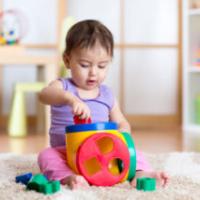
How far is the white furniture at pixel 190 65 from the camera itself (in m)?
2.97

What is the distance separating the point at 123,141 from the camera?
3.82 ft

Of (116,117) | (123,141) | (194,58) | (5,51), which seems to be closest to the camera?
(123,141)

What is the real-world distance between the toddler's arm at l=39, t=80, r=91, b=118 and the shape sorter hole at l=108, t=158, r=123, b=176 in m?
0.12

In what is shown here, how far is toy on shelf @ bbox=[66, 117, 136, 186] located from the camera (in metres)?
1.13

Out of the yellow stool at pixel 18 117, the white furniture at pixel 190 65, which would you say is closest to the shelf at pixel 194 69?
the white furniture at pixel 190 65

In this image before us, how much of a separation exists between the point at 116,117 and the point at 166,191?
0.36 m

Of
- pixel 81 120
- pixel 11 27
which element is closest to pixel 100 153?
pixel 81 120

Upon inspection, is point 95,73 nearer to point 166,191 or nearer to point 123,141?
point 123,141

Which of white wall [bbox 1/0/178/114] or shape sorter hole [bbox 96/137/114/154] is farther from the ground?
white wall [bbox 1/0/178/114]

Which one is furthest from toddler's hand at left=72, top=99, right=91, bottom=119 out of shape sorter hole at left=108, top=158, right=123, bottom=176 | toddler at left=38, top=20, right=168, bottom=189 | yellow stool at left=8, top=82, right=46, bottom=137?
yellow stool at left=8, top=82, right=46, bottom=137

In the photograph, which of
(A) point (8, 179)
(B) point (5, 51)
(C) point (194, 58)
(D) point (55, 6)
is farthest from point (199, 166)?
(D) point (55, 6)

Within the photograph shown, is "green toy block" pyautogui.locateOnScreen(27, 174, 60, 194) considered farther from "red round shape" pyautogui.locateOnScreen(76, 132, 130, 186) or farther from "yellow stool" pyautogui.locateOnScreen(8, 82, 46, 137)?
"yellow stool" pyautogui.locateOnScreen(8, 82, 46, 137)

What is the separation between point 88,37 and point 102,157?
31 centimetres

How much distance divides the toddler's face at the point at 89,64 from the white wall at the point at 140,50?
188 centimetres
